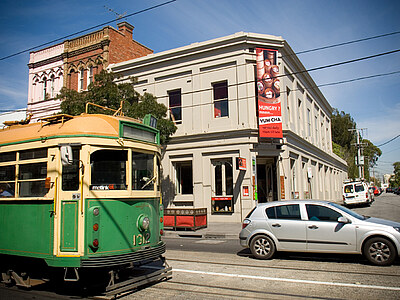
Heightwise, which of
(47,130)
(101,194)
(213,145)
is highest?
(213,145)

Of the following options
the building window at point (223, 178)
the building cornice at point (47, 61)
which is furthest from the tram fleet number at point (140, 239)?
the building cornice at point (47, 61)

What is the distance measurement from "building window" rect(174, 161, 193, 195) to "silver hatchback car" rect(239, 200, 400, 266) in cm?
1240

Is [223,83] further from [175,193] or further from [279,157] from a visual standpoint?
[175,193]

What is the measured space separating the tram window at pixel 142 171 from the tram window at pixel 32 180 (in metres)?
1.63

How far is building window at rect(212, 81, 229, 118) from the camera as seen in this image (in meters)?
20.8

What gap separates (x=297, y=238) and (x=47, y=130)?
6.46 metres

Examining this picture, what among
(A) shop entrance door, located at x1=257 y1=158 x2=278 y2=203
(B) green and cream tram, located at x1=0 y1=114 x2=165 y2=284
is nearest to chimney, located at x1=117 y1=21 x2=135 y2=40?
(A) shop entrance door, located at x1=257 y1=158 x2=278 y2=203

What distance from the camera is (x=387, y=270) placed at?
7.41 meters

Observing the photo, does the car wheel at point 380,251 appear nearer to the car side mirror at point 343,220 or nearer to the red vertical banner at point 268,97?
the car side mirror at point 343,220

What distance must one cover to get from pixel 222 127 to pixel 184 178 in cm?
436

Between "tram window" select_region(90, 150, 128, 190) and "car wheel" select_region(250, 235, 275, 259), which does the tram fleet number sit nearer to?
"tram window" select_region(90, 150, 128, 190)

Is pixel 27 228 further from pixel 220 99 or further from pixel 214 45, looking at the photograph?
pixel 214 45

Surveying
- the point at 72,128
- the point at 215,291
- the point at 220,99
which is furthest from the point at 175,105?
the point at 215,291

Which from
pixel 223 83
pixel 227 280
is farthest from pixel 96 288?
pixel 223 83
